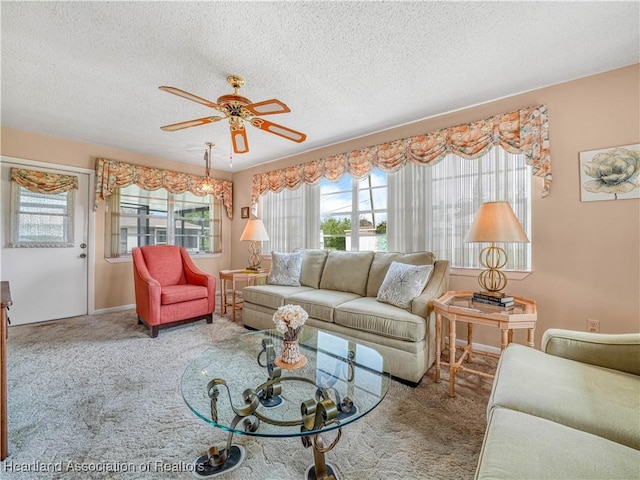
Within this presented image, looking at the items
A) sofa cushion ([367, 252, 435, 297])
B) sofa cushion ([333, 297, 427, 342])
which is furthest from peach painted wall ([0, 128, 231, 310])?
sofa cushion ([367, 252, 435, 297])

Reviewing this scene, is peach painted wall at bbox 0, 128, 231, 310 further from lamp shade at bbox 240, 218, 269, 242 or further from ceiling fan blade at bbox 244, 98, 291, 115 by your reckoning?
ceiling fan blade at bbox 244, 98, 291, 115

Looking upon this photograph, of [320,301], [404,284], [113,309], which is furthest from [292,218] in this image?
[113,309]

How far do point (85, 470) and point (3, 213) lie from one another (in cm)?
362

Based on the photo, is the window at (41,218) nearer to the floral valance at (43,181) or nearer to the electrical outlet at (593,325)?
the floral valance at (43,181)

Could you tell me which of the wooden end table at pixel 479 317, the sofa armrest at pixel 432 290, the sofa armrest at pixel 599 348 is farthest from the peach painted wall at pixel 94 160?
the sofa armrest at pixel 599 348

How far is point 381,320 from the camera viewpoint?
229 centimetres

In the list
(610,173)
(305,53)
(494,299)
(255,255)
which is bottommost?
(494,299)

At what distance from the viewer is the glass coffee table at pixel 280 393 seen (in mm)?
1201

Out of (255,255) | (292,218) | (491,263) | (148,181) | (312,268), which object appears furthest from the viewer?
(255,255)

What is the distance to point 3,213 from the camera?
11.2ft

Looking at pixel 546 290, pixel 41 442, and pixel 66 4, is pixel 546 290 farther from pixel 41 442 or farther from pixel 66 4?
→ pixel 66 4

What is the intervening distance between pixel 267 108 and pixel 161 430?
2.16 metres

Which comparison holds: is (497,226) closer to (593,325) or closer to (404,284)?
(404,284)

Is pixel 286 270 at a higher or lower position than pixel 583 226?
lower
